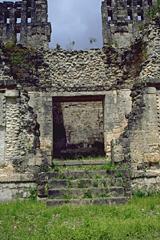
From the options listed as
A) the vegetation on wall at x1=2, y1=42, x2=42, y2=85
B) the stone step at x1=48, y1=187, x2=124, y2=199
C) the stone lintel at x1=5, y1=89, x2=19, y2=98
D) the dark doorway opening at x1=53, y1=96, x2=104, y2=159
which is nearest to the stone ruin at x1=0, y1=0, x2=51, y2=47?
the dark doorway opening at x1=53, y1=96, x2=104, y2=159

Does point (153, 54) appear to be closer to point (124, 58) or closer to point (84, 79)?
point (124, 58)

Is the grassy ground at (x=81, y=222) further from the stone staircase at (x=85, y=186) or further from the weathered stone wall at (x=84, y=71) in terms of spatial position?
the weathered stone wall at (x=84, y=71)

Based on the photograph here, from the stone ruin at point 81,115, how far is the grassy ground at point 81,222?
69cm

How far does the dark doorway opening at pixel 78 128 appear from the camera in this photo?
58.9 feet

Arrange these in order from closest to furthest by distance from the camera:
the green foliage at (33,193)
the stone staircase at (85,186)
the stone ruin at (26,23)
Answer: the stone staircase at (85,186) → the green foliage at (33,193) → the stone ruin at (26,23)

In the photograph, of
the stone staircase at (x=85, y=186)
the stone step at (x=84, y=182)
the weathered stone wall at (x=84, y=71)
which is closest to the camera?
the stone staircase at (x=85, y=186)

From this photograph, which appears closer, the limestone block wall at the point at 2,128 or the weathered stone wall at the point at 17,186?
the weathered stone wall at the point at 17,186

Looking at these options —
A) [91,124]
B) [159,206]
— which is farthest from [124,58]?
[159,206]

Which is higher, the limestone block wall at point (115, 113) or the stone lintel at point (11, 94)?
the stone lintel at point (11, 94)

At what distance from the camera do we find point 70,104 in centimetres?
1928

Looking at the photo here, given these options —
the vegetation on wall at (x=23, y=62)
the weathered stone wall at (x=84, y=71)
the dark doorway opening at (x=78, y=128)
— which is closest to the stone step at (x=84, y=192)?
the vegetation on wall at (x=23, y=62)

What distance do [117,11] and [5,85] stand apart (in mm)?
22303

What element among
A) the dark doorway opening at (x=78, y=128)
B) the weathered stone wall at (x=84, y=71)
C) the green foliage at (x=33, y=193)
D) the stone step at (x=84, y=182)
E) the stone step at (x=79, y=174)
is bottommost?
the green foliage at (x=33, y=193)

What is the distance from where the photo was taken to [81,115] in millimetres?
19188
